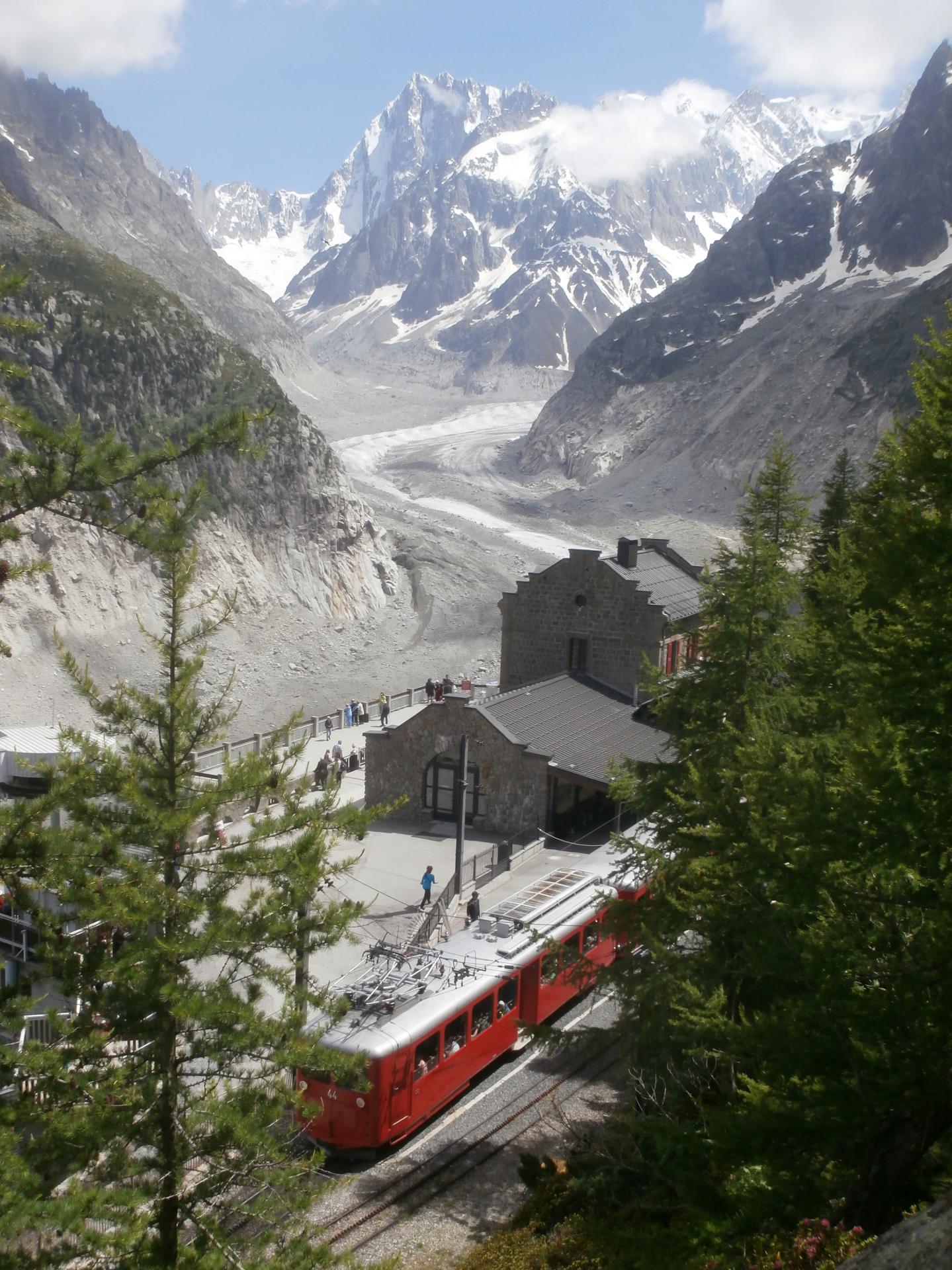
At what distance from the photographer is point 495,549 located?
85.1 m

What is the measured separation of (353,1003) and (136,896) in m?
6.54

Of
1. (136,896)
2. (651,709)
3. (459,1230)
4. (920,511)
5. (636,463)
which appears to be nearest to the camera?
(136,896)

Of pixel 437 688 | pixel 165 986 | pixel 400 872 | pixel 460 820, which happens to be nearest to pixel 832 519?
pixel 460 820

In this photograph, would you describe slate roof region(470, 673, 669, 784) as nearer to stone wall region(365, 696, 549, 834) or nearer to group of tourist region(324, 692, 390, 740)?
stone wall region(365, 696, 549, 834)

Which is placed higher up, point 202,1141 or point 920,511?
point 920,511

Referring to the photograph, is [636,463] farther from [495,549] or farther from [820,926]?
[820,926]

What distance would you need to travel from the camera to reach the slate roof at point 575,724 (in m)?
26.5

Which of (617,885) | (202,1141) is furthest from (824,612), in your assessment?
(202,1141)

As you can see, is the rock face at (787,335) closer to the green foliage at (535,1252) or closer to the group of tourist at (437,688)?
the group of tourist at (437,688)

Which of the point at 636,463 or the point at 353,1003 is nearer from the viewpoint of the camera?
the point at 353,1003

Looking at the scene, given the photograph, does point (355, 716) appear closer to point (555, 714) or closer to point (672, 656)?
point (672, 656)

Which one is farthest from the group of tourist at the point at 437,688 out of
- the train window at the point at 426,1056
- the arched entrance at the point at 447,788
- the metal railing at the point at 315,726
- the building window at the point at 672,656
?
the train window at the point at 426,1056

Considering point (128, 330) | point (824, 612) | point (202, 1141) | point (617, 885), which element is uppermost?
point (128, 330)

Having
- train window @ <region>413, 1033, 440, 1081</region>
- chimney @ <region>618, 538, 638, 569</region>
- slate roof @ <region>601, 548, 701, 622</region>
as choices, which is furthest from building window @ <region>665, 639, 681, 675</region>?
train window @ <region>413, 1033, 440, 1081</region>
